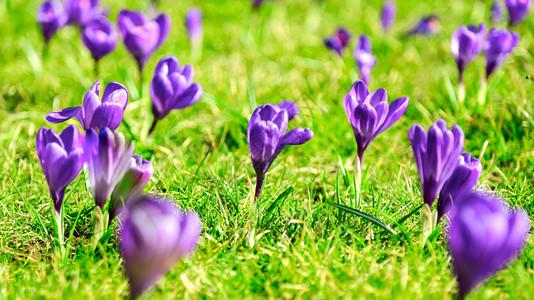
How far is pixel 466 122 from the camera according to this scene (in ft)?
9.25

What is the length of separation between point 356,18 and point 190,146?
8.71ft

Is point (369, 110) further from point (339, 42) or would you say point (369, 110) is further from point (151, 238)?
point (339, 42)

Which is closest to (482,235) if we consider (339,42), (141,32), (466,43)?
(466,43)

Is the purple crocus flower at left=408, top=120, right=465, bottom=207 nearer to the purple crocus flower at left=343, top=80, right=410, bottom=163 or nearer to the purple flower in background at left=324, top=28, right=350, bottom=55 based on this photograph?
the purple crocus flower at left=343, top=80, right=410, bottom=163

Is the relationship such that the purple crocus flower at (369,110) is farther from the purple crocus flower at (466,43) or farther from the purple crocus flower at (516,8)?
the purple crocus flower at (516,8)

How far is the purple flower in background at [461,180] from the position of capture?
5.59 ft

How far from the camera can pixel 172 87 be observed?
2240mm

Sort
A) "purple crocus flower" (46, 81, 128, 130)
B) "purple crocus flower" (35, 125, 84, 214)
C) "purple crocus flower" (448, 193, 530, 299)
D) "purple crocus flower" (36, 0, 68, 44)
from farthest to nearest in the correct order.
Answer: "purple crocus flower" (36, 0, 68, 44)
"purple crocus flower" (46, 81, 128, 130)
"purple crocus flower" (35, 125, 84, 214)
"purple crocus flower" (448, 193, 530, 299)

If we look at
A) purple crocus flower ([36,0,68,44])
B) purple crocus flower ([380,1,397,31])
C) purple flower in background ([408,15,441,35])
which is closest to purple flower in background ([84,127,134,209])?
purple crocus flower ([36,0,68,44])

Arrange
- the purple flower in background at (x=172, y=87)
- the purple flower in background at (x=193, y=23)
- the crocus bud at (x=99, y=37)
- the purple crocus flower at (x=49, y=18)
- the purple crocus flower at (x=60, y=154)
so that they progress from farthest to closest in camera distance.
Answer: the purple flower in background at (x=193, y=23) → the purple crocus flower at (x=49, y=18) → the crocus bud at (x=99, y=37) → the purple flower in background at (x=172, y=87) → the purple crocus flower at (x=60, y=154)

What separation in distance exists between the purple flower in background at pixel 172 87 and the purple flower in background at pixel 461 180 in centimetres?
101

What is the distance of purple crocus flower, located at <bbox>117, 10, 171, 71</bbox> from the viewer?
2756 millimetres

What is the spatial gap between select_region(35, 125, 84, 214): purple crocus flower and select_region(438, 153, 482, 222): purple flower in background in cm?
112

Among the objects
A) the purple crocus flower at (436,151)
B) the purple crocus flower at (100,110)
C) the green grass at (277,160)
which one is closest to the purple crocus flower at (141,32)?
the green grass at (277,160)
